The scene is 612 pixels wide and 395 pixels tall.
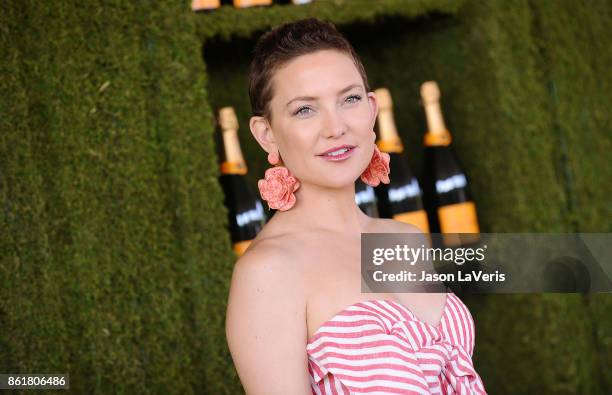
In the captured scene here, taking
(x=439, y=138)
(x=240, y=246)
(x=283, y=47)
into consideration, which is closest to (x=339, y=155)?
(x=283, y=47)

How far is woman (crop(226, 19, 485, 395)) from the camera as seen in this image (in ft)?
2.64

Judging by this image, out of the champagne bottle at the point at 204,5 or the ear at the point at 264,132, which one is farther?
the champagne bottle at the point at 204,5

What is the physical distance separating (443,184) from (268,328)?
119 centimetres

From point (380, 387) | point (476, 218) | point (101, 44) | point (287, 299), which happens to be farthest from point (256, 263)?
point (476, 218)

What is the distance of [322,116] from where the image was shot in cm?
85

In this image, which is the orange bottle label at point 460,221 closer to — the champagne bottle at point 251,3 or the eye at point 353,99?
the champagne bottle at point 251,3

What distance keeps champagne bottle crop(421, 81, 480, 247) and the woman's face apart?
2.90 feet

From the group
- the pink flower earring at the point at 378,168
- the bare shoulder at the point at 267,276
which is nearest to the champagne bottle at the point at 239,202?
the pink flower earring at the point at 378,168

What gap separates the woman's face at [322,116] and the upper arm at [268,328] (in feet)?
0.45

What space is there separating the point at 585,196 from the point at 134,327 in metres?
1.19

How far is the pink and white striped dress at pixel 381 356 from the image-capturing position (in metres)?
0.80

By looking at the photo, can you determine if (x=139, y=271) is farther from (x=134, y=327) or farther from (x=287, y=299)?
(x=287, y=299)

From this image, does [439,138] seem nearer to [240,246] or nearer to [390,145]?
[390,145]

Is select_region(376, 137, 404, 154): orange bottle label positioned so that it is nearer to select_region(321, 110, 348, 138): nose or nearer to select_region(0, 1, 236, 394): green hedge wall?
select_region(0, 1, 236, 394): green hedge wall
